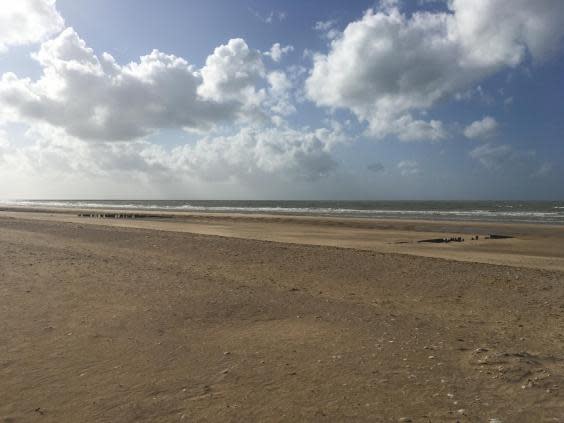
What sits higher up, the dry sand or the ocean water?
the ocean water

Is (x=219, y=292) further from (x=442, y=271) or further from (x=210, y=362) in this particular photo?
(x=442, y=271)

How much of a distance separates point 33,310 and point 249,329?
4356 millimetres

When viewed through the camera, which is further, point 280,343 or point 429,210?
point 429,210

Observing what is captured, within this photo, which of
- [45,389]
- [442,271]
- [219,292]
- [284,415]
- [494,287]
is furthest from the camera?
[442,271]

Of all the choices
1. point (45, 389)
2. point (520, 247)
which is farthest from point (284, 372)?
point (520, 247)

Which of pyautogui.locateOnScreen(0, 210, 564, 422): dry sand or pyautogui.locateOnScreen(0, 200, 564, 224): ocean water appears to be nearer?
pyautogui.locateOnScreen(0, 210, 564, 422): dry sand

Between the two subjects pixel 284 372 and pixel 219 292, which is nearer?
pixel 284 372

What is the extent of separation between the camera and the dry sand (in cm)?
439

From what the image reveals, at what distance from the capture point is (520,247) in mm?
21297

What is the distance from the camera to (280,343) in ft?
20.6

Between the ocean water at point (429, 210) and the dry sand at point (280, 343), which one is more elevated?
the ocean water at point (429, 210)

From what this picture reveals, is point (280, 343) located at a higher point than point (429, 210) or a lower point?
lower

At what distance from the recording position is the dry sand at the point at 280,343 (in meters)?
4.39

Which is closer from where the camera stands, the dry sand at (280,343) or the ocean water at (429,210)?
the dry sand at (280,343)
